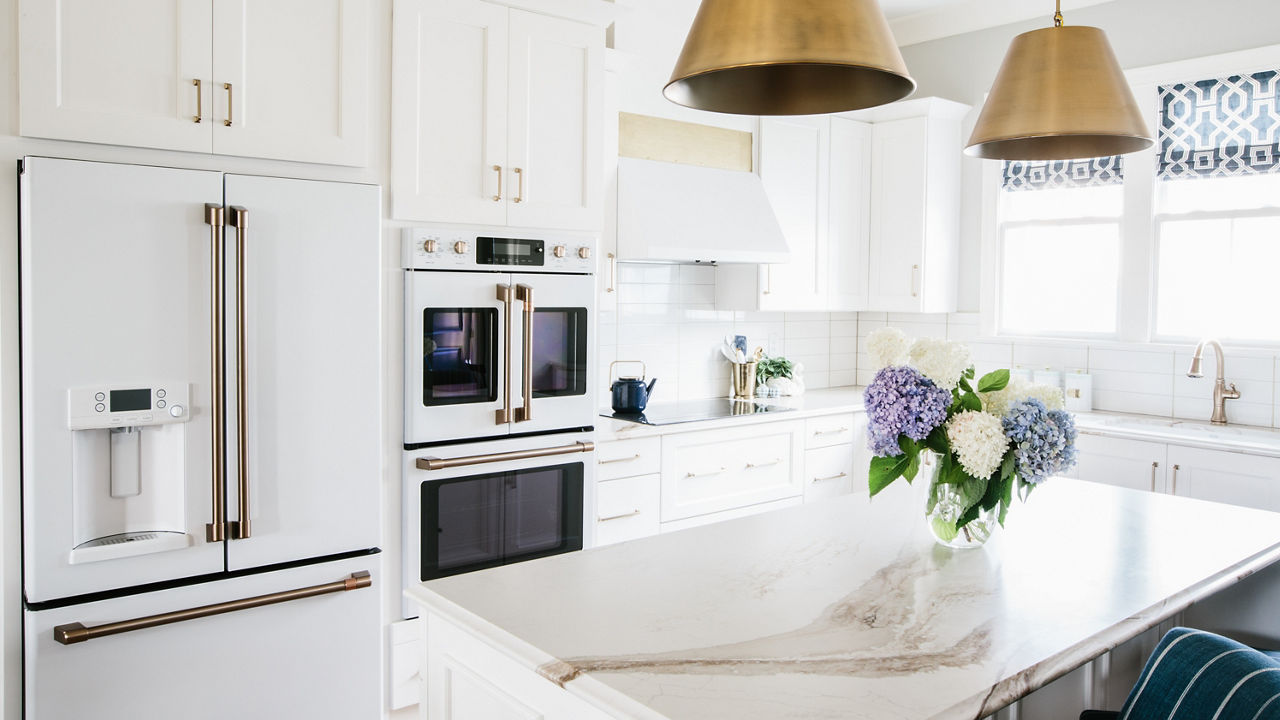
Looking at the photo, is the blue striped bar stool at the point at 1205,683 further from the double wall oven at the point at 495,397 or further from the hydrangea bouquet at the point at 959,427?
the double wall oven at the point at 495,397

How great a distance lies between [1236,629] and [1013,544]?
60cm

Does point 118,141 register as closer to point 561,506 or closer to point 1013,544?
point 561,506

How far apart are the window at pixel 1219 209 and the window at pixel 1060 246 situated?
24 cm

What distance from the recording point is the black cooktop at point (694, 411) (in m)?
3.85

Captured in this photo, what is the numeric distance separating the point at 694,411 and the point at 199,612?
7.64 feet

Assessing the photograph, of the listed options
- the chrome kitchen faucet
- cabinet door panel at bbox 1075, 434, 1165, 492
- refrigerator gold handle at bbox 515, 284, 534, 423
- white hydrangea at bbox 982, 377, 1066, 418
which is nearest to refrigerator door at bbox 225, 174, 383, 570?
refrigerator gold handle at bbox 515, 284, 534, 423

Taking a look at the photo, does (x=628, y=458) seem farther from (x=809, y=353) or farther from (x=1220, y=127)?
(x=1220, y=127)

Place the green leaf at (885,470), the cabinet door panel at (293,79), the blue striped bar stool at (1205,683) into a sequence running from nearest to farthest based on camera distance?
the blue striped bar stool at (1205,683) < the green leaf at (885,470) < the cabinet door panel at (293,79)

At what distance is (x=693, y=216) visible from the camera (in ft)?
12.9

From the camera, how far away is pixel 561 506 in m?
3.21

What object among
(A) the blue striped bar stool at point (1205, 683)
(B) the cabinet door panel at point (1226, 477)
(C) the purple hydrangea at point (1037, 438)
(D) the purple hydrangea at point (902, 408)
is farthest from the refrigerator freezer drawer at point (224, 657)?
(B) the cabinet door panel at point (1226, 477)

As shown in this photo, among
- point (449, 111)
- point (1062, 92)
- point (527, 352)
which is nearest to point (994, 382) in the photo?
point (1062, 92)

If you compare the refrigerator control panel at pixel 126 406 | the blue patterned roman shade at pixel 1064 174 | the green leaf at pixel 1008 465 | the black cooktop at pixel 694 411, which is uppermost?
the blue patterned roman shade at pixel 1064 174

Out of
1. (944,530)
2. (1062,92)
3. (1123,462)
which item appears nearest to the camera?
(1062,92)
